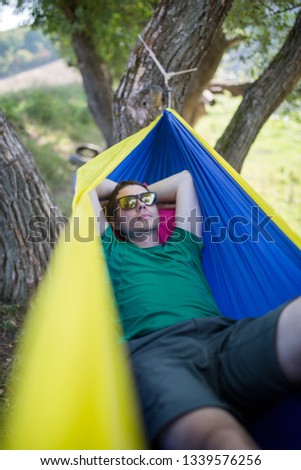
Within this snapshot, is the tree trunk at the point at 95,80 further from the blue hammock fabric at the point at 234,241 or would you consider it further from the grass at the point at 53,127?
the blue hammock fabric at the point at 234,241

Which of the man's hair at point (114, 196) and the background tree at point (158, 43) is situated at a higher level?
the background tree at point (158, 43)

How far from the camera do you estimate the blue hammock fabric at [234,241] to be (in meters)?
1.42

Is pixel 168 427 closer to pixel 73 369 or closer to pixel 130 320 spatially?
pixel 73 369

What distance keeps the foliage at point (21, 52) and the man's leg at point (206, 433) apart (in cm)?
1254

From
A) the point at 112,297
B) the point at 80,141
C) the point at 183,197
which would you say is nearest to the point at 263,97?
the point at 183,197

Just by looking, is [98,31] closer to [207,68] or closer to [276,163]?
[207,68]

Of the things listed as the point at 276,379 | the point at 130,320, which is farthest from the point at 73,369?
the point at 276,379

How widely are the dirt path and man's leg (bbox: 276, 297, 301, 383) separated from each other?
8.77 metres

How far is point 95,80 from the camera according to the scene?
4.70 metres

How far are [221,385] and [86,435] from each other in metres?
0.49

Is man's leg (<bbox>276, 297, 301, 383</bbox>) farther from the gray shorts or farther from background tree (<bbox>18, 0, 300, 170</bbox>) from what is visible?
background tree (<bbox>18, 0, 300, 170</bbox>)

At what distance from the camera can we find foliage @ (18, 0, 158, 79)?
3744 millimetres

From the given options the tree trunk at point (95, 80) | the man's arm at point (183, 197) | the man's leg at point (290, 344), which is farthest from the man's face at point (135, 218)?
the tree trunk at point (95, 80)

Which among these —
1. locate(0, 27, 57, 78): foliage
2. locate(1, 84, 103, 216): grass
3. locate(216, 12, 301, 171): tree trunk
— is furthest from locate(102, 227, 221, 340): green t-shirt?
locate(0, 27, 57, 78): foliage
